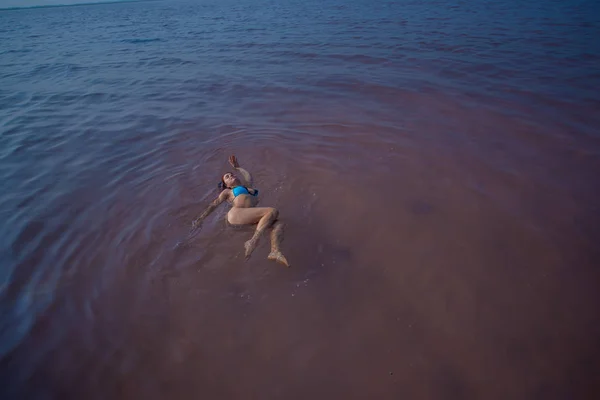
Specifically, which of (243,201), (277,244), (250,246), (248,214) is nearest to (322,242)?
(277,244)

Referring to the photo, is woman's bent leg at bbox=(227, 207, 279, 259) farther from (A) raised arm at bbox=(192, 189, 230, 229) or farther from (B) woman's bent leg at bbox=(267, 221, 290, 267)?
(A) raised arm at bbox=(192, 189, 230, 229)

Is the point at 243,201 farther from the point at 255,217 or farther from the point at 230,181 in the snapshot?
the point at 230,181

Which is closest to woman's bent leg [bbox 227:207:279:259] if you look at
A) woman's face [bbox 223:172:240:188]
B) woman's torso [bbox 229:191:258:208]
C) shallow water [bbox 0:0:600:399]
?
woman's torso [bbox 229:191:258:208]

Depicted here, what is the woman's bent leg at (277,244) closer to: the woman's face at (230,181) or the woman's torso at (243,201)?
the woman's torso at (243,201)

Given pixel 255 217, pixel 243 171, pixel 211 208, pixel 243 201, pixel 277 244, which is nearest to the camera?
pixel 277 244

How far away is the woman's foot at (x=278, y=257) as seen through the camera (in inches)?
185

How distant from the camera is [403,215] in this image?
5520 mm

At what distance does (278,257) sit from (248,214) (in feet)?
3.68

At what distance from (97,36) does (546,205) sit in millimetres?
34093

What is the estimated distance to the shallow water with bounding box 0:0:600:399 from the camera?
3604 mm

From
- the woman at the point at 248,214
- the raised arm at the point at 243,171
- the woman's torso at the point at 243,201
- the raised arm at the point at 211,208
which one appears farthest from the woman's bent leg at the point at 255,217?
the raised arm at the point at 243,171

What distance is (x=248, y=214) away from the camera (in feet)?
17.9

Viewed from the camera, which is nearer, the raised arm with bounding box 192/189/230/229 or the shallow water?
the shallow water

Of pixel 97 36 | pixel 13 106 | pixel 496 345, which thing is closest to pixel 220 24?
pixel 97 36
